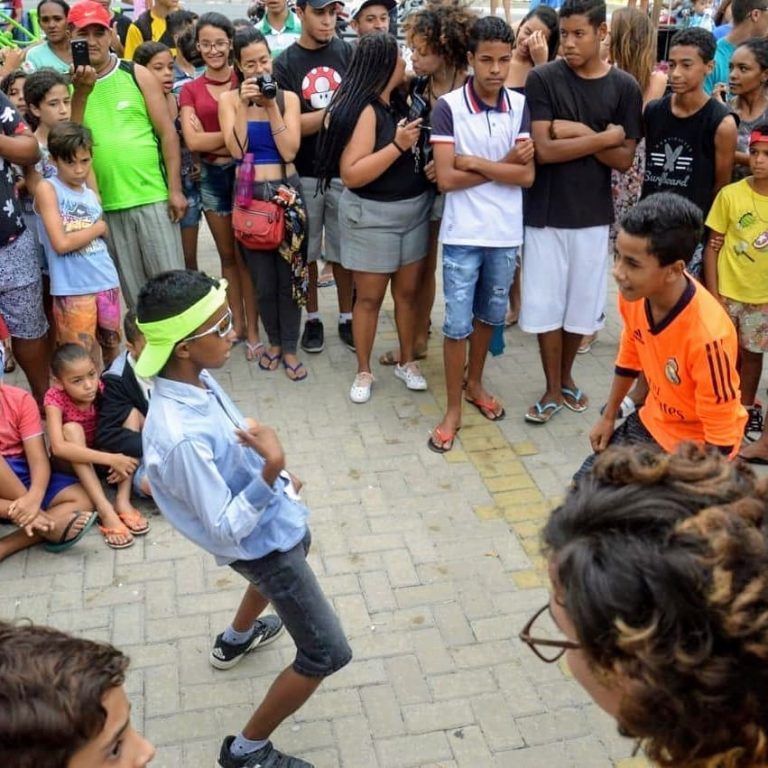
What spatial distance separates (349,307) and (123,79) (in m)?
2.00

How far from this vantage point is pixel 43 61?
18.8 feet

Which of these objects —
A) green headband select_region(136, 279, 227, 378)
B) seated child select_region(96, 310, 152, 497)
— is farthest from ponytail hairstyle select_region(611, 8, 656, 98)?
green headband select_region(136, 279, 227, 378)

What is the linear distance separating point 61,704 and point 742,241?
13.5 feet

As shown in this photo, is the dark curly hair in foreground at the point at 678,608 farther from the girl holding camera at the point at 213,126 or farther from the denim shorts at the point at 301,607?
the girl holding camera at the point at 213,126

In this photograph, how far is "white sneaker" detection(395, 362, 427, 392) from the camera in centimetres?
537

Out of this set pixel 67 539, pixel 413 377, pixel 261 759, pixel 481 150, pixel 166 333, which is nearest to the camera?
pixel 166 333

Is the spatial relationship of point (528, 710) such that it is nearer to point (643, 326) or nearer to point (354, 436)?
point (643, 326)

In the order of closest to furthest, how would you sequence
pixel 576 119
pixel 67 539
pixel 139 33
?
1. pixel 67 539
2. pixel 576 119
3. pixel 139 33

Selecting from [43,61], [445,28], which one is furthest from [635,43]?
[43,61]

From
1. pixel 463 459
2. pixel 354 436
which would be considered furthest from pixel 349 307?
pixel 463 459

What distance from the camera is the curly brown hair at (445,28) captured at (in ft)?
15.3

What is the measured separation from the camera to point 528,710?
3.15m

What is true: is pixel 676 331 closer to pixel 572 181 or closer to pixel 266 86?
pixel 572 181

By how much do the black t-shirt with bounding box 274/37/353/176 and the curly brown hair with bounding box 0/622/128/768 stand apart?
413cm
